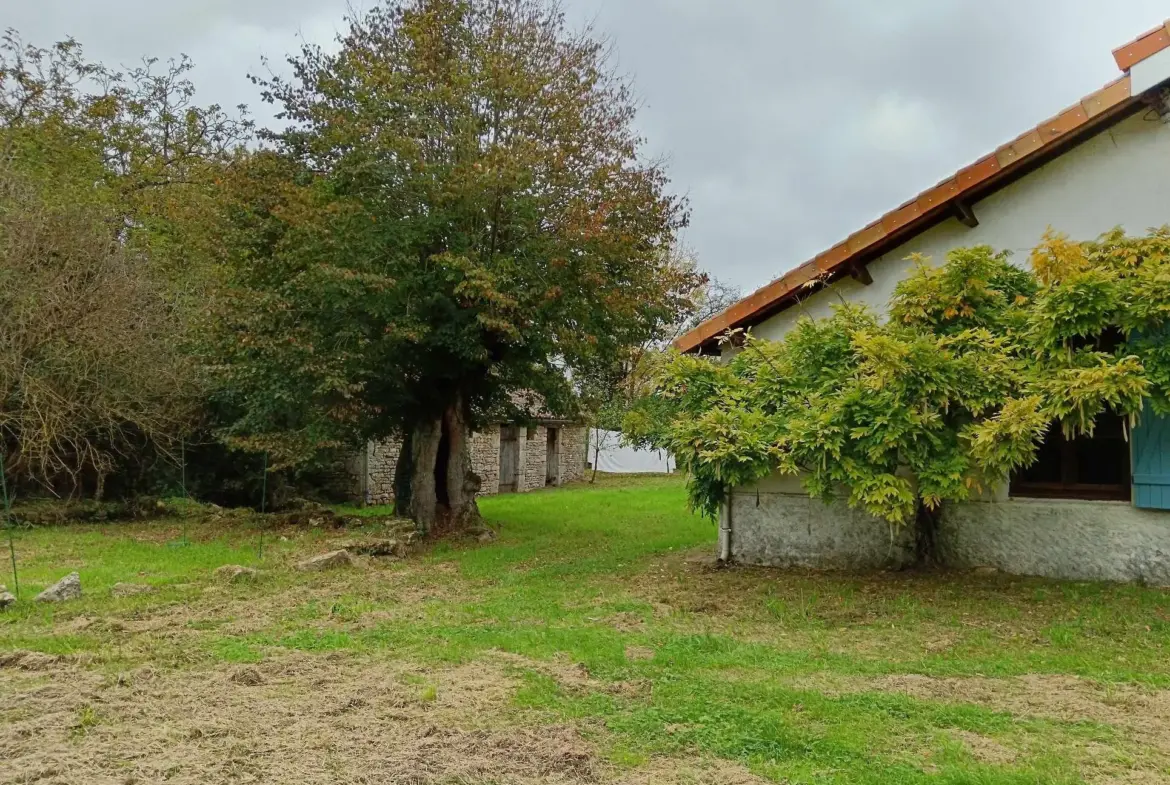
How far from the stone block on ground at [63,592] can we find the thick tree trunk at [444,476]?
6640 millimetres

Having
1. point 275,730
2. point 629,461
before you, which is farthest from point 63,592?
point 629,461

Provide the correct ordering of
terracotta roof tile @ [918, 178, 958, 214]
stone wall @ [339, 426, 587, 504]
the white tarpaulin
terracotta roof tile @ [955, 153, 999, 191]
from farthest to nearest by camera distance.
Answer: the white tarpaulin, stone wall @ [339, 426, 587, 504], terracotta roof tile @ [918, 178, 958, 214], terracotta roof tile @ [955, 153, 999, 191]

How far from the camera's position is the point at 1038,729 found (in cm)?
463

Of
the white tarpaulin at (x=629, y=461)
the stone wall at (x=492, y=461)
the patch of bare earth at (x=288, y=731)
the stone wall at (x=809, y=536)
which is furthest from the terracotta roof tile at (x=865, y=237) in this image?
the white tarpaulin at (x=629, y=461)

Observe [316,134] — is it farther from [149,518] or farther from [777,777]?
[777,777]

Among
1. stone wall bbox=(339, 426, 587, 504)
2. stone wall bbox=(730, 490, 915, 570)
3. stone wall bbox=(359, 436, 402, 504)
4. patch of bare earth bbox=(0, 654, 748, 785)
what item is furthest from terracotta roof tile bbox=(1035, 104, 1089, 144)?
stone wall bbox=(359, 436, 402, 504)

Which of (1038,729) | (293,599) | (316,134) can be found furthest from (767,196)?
(1038,729)

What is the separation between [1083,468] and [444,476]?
10.6 m

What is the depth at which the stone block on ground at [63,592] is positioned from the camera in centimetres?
806

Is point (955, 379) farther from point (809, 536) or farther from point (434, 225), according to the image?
point (434, 225)

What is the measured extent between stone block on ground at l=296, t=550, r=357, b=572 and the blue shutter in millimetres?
9273

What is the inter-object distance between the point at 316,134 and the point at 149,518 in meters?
9.38

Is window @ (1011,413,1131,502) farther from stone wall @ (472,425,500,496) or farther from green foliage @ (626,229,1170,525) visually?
stone wall @ (472,425,500,496)

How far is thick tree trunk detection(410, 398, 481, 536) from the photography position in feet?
48.4
